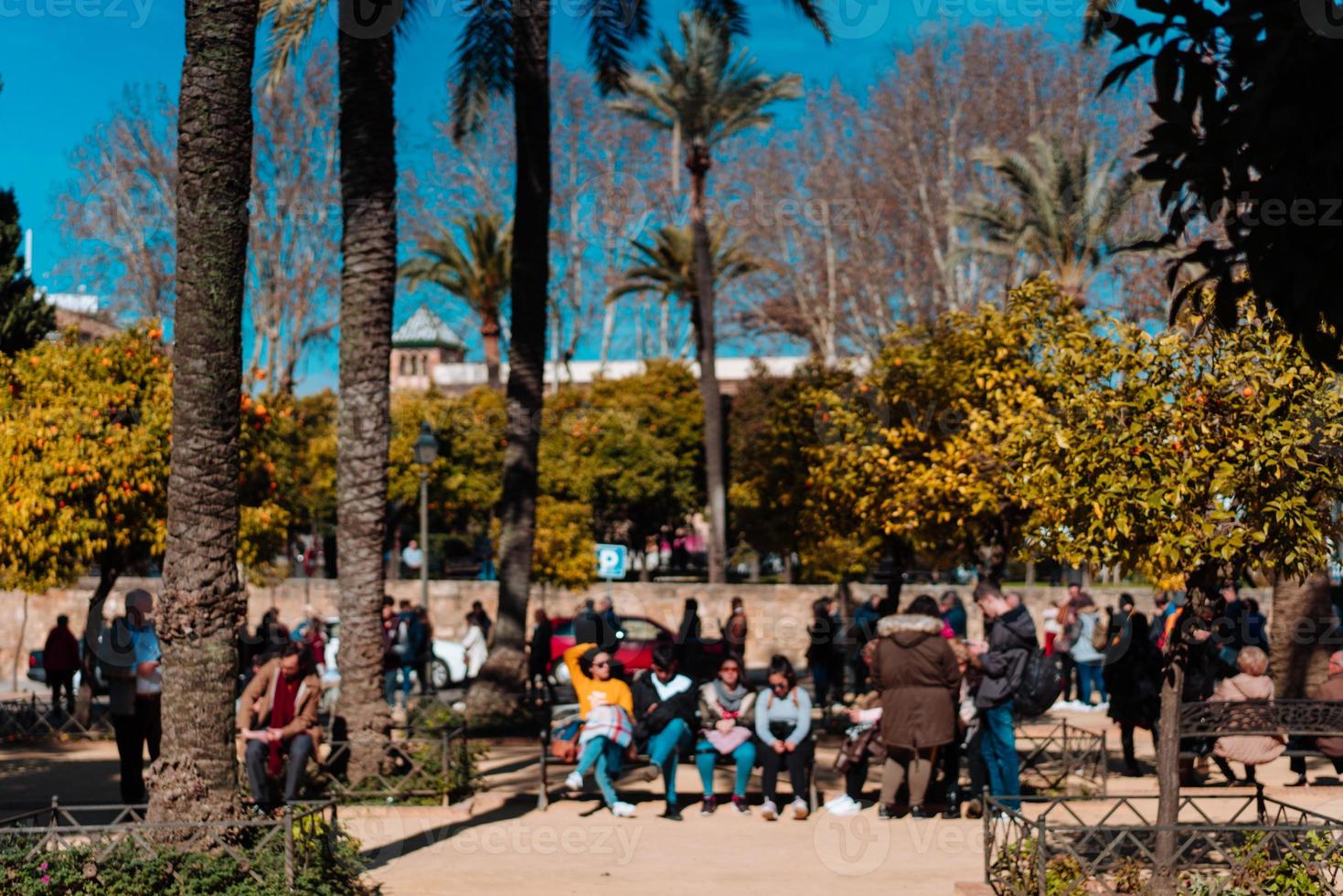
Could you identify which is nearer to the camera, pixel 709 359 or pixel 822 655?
pixel 822 655

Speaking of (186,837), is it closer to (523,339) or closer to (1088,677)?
(523,339)

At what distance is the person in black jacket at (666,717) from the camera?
41.0 ft

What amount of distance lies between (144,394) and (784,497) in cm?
1054

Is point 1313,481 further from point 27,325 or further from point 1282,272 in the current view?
point 27,325

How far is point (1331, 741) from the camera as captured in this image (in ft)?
42.4

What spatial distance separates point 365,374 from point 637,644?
42.8 feet

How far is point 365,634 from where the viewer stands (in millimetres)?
12977

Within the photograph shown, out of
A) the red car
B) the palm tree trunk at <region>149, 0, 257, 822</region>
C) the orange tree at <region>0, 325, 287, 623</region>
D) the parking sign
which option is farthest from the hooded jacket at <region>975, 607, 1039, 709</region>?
the parking sign

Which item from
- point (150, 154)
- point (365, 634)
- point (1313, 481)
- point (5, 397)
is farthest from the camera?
point (150, 154)

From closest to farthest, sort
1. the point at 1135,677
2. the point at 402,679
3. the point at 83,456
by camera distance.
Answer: the point at 1135,677 → the point at 83,456 → the point at 402,679

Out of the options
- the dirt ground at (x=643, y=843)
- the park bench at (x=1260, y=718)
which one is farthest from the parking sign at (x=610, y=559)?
the park bench at (x=1260, y=718)

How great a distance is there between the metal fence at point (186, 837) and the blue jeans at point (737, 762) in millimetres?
4469

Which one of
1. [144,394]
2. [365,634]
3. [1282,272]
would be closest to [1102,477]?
[1282,272]

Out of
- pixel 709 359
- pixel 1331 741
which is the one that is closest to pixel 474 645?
pixel 709 359
